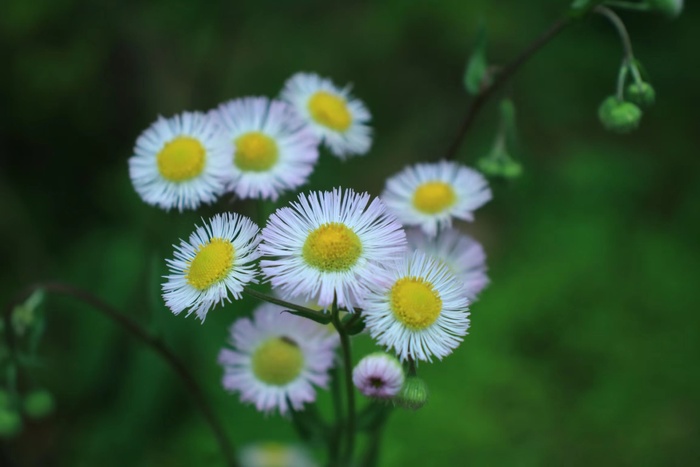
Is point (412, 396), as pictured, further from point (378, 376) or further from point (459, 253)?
point (459, 253)

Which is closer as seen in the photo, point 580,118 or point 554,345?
point 554,345

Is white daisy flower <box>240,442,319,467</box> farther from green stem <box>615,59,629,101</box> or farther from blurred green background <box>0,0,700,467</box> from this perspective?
green stem <box>615,59,629,101</box>

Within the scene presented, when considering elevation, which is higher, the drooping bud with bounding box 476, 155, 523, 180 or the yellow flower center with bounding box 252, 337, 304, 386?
the drooping bud with bounding box 476, 155, 523, 180

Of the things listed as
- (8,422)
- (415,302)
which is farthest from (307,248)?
(8,422)

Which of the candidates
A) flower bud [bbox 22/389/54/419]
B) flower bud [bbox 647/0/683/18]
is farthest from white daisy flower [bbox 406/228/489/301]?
flower bud [bbox 22/389/54/419]

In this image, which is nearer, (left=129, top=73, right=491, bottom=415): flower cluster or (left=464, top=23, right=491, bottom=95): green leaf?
(left=129, top=73, right=491, bottom=415): flower cluster

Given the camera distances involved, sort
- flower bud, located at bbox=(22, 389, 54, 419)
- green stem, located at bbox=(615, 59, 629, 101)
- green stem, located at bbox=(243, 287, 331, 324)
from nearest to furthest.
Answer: green stem, located at bbox=(243, 287, 331, 324) → green stem, located at bbox=(615, 59, 629, 101) → flower bud, located at bbox=(22, 389, 54, 419)

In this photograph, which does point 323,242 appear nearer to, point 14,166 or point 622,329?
point 622,329

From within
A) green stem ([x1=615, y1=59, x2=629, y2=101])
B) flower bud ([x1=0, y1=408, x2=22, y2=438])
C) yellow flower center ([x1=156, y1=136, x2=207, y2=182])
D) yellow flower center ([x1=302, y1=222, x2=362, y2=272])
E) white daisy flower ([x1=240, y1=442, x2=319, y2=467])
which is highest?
green stem ([x1=615, y1=59, x2=629, y2=101])

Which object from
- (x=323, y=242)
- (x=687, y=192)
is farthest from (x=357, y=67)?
(x=323, y=242)
